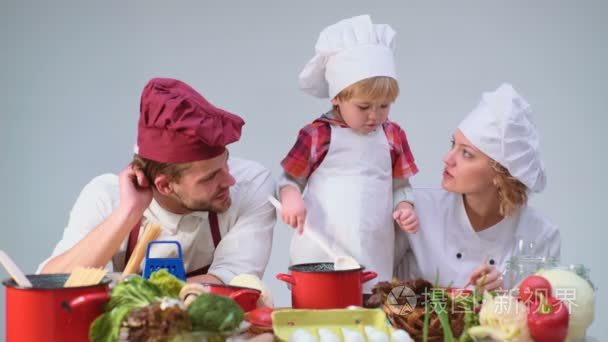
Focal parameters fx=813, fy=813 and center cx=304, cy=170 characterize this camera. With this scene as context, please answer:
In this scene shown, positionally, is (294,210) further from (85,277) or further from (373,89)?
(85,277)

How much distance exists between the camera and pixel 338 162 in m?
2.29

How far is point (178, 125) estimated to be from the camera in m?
1.70

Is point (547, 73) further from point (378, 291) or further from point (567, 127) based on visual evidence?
point (378, 291)

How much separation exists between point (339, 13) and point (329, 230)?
168 cm

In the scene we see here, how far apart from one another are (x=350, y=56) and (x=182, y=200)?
62cm

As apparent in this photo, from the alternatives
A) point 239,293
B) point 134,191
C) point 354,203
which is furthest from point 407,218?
point 239,293

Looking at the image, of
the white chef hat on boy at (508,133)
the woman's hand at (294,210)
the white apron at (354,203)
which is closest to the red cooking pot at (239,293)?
the woman's hand at (294,210)

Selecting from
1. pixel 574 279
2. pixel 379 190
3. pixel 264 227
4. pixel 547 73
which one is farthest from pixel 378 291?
pixel 547 73

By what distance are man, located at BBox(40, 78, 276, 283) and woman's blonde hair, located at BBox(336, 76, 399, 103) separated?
1.07 ft

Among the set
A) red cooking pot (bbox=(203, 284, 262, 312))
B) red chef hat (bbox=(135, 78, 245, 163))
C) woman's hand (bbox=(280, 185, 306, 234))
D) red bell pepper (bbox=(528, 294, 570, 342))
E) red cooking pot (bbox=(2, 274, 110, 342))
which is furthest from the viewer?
woman's hand (bbox=(280, 185, 306, 234))

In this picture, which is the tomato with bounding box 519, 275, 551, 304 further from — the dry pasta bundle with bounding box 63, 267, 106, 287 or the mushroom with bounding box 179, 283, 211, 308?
the dry pasta bundle with bounding box 63, 267, 106, 287

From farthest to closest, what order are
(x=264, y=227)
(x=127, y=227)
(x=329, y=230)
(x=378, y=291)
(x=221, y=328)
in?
(x=329, y=230)
(x=264, y=227)
(x=127, y=227)
(x=378, y=291)
(x=221, y=328)

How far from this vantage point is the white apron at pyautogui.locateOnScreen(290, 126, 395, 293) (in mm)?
2234

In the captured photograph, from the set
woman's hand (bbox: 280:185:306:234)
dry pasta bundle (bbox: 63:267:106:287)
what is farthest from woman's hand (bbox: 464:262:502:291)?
dry pasta bundle (bbox: 63:267:106:287)
